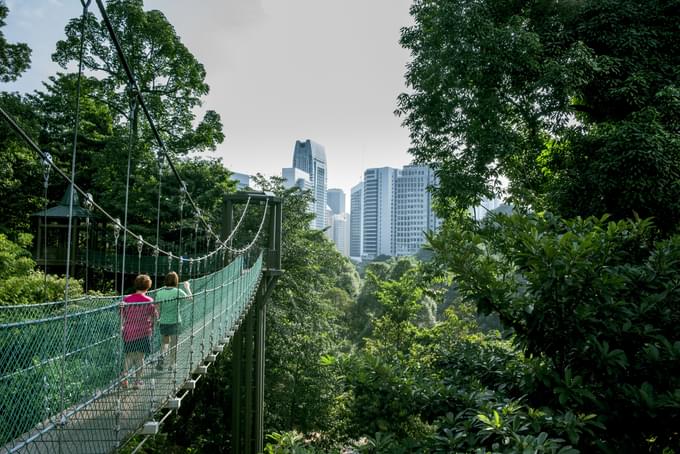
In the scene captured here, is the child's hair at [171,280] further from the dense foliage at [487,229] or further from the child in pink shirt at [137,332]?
the dense foliage at [487,229]

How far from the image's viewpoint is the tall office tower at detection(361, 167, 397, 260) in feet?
186

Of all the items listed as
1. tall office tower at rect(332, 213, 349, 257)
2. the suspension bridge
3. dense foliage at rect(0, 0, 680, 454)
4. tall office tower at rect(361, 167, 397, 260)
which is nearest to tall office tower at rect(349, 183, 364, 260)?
tall office tower at rect(332, 213, 349, 257)

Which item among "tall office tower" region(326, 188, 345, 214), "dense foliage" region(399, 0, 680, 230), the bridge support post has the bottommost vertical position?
the bridge support post

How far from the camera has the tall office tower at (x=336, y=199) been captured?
9406cm

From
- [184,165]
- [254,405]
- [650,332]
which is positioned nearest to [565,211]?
[650,332]

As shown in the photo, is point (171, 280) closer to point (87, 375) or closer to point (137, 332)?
point (137, 332)

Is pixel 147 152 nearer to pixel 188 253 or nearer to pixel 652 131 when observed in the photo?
pixel 188 253

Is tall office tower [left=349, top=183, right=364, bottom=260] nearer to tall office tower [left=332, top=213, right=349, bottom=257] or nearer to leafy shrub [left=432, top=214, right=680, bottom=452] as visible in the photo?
tall office tower [left=332, top=213, right=349, bottom=257]

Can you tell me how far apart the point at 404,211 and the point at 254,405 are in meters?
46.6

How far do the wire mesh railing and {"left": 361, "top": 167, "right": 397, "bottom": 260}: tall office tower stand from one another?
5331 centimetres

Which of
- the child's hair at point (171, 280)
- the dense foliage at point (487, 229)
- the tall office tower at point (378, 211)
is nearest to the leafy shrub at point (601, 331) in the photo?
the dense foliage at point (487, 229)

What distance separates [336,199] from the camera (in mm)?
95188

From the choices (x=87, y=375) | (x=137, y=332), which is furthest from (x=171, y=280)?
(x=87, y=375)

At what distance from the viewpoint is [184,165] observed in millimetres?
9609
